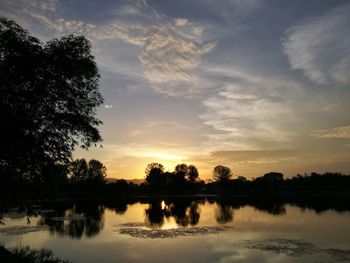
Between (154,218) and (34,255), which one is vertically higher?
(154,218)

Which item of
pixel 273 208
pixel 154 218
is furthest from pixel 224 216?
pixel 273 208

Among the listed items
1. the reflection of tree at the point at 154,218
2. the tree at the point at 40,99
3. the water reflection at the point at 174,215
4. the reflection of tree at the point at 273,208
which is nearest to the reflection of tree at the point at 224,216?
the water reflection at the point at 174,215

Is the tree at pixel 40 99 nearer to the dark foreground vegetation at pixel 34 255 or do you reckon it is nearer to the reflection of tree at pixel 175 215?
the dark foreground vegetation at pixel 34 255

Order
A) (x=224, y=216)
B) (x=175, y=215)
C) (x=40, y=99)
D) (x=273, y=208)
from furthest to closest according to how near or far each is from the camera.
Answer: (x=273, y=208), (x=175, y=215), (x=224, y=216), (x=40, y=99)

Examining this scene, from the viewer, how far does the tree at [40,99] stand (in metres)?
20.2

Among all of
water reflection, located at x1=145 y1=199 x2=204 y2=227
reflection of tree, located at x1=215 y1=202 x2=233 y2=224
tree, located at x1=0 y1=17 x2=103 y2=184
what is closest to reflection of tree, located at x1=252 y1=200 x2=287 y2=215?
reflection of tree, located at x1=215 y1=202 x2=233 y2=224

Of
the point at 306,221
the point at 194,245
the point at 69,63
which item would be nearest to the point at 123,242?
the point at 194,245

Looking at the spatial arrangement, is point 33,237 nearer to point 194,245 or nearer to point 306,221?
point 194,245

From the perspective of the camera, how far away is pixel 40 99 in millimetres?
21344

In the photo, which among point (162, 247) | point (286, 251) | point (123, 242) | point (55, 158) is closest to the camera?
point (55, 158)

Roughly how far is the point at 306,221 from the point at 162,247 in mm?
32427

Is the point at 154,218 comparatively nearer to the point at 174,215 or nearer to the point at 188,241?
the point at 174,215

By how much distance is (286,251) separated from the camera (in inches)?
1467

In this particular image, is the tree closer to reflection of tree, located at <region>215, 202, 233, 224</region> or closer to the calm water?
the calm water
